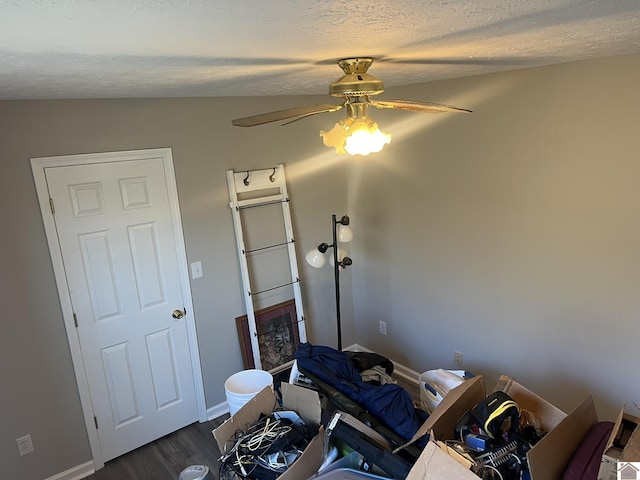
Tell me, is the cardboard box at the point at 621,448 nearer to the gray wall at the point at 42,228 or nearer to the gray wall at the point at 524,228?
the gray wall at the point at 524,228

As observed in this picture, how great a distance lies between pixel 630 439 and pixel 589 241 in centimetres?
127

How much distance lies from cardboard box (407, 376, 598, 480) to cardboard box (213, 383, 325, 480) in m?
0.42

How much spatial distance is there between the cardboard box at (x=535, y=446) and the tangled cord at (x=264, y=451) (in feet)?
1.67

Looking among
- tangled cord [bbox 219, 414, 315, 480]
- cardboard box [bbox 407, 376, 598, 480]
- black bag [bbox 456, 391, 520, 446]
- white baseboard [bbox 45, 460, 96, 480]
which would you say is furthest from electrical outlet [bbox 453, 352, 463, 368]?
white baseboard [bbox 45, 460, 96, 480]

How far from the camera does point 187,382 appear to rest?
3.32m

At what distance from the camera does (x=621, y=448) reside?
1.54 meters

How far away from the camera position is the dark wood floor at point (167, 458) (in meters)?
2.94

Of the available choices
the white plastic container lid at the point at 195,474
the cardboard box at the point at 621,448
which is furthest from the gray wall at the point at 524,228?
the white plastic container lid at the point at 195,474

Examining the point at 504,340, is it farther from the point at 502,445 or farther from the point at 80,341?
the point at 80,341

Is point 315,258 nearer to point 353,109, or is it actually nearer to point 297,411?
point 297,411

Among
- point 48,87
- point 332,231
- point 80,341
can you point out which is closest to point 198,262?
point 80,341

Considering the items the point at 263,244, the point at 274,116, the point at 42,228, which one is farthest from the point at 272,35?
the point at 263,244

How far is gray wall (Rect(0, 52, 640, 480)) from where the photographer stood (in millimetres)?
2451

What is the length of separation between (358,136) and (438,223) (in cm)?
170
